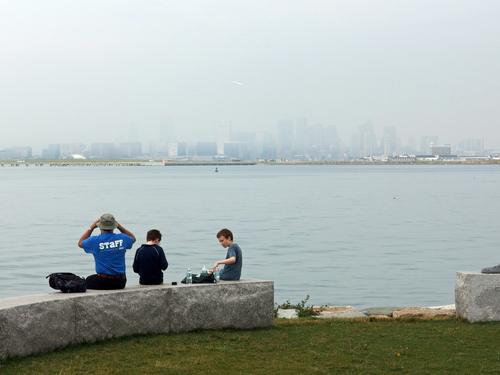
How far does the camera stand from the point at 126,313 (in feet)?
37.5

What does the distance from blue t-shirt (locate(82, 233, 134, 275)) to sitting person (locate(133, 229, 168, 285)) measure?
0.52m

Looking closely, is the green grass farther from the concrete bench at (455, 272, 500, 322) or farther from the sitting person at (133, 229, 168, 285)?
the sitting person at (133, 229, 168, 285)

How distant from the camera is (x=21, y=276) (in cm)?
3238

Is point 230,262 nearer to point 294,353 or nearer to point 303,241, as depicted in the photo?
point 294,353

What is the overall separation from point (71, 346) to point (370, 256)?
30.9m

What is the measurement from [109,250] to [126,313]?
0.87m

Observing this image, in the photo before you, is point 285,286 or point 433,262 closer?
point 285,286

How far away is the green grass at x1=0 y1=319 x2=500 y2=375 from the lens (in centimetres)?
991

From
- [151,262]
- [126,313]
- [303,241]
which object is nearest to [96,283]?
[126,313]

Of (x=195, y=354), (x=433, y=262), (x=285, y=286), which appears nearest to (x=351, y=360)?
(x=195, y=354)

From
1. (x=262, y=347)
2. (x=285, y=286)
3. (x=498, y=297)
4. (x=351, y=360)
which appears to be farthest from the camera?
(x=285, y=286)

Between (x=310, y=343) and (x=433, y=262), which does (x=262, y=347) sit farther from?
(x=433, y=262)

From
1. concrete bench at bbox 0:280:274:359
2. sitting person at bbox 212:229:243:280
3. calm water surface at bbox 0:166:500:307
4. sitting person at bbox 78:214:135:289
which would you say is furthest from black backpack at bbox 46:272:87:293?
calm water surface at bbox 0:166:500:307

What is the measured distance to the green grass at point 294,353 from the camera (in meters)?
9.91
